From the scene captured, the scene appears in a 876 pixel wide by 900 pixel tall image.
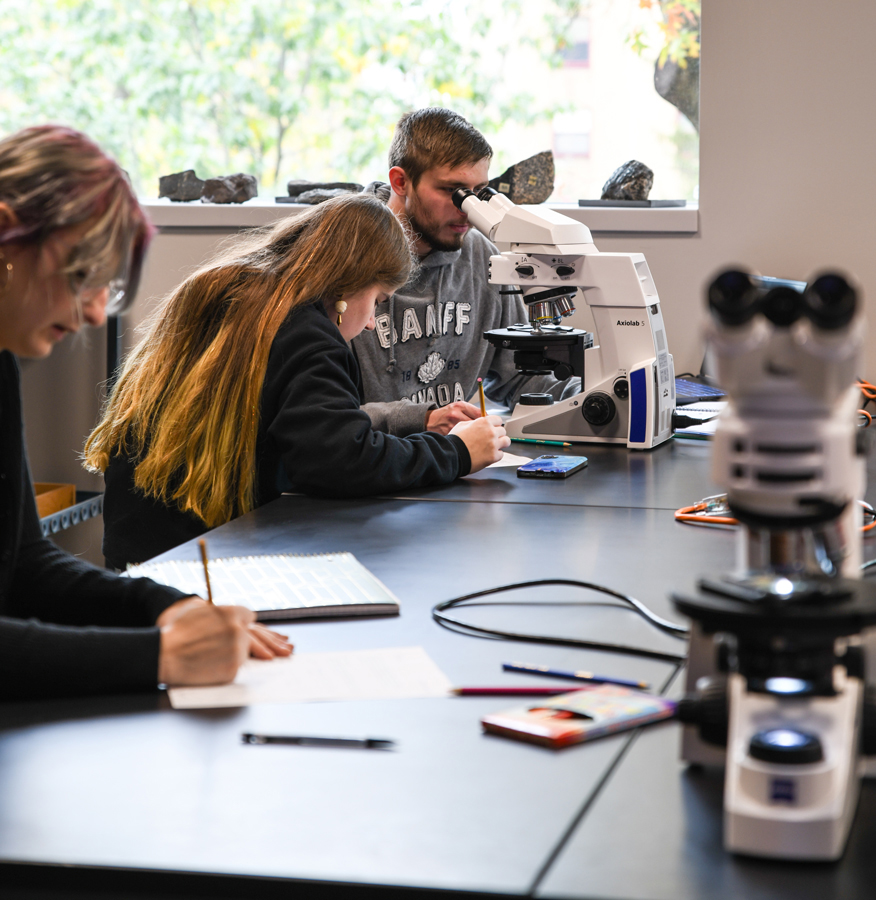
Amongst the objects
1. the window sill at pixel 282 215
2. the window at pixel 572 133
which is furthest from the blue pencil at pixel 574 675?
the window at pixel 572 133

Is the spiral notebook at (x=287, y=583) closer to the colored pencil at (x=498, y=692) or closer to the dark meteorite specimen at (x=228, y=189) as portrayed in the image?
the colored pencil at (x=498, y=692)

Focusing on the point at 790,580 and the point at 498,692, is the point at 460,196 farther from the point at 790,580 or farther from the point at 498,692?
the point at 790,580

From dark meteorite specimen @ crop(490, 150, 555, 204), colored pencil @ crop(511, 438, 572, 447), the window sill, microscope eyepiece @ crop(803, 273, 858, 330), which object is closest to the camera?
microscope eyepiece @ crop(803, 273, 858, 330)

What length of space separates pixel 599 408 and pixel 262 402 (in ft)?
2.79

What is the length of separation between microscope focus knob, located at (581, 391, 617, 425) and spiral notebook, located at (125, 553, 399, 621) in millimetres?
1095

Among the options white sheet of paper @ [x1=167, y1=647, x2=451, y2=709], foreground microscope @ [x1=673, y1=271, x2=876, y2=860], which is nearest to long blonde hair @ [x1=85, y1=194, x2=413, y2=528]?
white sheet of paper @ [x1=167, y1=647, x2=451, y2=709]

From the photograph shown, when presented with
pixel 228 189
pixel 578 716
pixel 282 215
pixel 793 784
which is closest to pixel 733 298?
pixel 793 784

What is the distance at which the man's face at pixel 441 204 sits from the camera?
9.34ft

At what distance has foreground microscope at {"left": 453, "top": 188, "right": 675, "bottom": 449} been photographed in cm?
240

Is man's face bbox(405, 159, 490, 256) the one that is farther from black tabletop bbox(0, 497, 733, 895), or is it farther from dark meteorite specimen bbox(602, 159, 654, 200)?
black tabletop bbox(0, 497, 733, 895)

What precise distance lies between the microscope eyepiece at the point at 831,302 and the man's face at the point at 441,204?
2.23 metres

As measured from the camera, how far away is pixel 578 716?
965mm

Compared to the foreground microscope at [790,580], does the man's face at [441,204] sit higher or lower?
higher

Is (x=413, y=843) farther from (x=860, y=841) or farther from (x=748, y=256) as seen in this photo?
(x=748, y=256)
